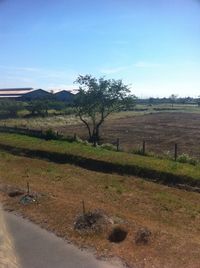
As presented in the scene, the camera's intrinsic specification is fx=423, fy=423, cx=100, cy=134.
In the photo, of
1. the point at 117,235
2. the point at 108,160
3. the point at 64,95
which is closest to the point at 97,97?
the point at 108,160

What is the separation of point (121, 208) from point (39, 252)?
4.91m

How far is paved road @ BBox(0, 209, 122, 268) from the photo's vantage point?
422 inches

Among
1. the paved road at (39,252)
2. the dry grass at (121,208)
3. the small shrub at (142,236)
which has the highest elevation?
the small shrub at (142,236)

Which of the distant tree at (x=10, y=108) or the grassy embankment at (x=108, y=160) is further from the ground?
the distant tree at (x=10, y=108)

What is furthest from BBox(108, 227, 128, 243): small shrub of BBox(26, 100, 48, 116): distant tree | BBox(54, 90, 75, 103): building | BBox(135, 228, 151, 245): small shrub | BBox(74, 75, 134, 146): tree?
BBox(54, 90, 75, 103): building

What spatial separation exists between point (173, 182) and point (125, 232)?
7.77m

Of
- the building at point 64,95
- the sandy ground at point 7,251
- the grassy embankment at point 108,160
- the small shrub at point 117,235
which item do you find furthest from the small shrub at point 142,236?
the building at point 64,95

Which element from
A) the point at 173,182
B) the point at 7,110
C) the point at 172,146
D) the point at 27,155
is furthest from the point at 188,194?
the point at 7,110

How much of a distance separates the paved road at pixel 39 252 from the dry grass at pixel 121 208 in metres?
0.46

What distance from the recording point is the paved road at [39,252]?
1073 cm

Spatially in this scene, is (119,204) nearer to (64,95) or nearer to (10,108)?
(10,108)

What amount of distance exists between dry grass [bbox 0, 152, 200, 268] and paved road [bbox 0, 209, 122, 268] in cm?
46

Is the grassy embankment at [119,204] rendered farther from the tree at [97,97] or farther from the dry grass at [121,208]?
the tree at [97,97]

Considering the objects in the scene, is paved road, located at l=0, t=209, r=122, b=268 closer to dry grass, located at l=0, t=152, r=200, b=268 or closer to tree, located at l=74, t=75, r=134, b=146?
dry grass, located at l=0, t=152, r=200, b=268
